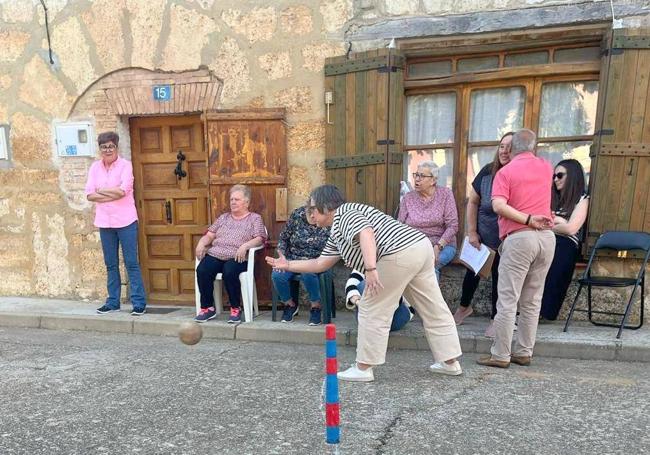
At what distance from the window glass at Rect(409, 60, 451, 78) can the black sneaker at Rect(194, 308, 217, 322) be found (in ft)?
10.6

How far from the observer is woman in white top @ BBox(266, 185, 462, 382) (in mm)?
3135

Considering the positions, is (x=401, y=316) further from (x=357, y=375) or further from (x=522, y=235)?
(x=522, y=235)

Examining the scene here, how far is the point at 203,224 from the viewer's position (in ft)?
18.9

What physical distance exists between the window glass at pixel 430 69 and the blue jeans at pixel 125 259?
343 cm

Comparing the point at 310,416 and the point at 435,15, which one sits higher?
the point at 435,15

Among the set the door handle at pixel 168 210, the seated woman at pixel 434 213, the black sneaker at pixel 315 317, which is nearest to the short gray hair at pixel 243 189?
the door handle at pixel 168 210

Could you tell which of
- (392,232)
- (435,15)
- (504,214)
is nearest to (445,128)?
(435,15)

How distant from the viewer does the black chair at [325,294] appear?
454 centimetres

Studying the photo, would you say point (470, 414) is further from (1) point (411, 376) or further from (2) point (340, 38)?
(2) point (340, 38)

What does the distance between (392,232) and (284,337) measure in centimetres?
185

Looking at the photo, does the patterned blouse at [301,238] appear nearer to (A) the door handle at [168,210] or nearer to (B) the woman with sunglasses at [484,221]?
(B) the woman with sunglasses at [484,221]

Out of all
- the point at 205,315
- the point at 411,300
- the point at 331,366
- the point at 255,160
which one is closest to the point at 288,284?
the point at 205,315

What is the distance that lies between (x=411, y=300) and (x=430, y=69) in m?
2.72

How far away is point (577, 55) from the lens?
15.0 feet
